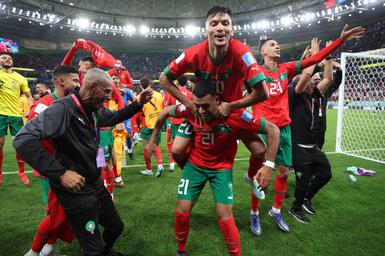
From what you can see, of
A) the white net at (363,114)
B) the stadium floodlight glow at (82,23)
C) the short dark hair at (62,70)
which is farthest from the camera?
the stadium floodlight glow at (82,23)

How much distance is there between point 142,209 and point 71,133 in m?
2.47

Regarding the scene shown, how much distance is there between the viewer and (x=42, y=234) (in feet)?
8.33

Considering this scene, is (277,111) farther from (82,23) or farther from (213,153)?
(82,23)

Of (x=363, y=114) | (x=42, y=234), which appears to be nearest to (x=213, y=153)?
(x=42, y=234)

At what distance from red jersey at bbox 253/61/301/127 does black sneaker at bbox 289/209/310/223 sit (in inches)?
55.4

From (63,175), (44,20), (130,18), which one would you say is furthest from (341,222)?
(130,18)

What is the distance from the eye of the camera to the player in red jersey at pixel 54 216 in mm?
2383

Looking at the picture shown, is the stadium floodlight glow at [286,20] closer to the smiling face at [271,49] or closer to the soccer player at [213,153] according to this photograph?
the smiling face at [271,49]

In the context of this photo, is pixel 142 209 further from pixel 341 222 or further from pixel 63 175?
pixel 341 222

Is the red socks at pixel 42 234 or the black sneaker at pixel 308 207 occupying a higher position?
the red socks at pixel 42 234

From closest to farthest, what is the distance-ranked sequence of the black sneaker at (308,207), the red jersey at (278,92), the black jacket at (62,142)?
the black jacket at (62,142)
the red jersey at (278,92)
the black sneaker at (308,207)

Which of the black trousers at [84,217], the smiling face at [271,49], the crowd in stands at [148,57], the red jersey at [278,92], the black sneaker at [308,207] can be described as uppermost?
the crowd in stands at [148,57]

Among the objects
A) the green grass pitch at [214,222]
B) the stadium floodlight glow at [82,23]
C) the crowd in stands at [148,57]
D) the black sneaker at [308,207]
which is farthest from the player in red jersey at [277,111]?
the stadium floodlight glow at [82,23]

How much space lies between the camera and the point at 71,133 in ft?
7.06
